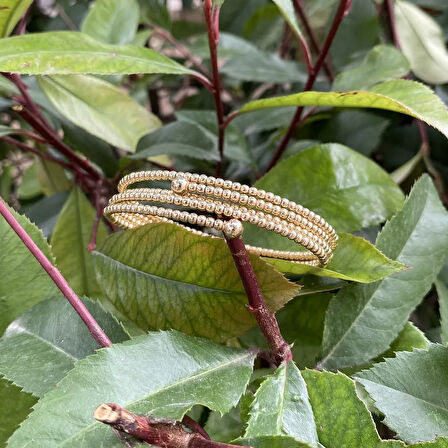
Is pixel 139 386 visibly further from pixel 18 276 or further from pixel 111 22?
pixel 111 22

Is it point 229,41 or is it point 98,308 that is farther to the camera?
point 229,41

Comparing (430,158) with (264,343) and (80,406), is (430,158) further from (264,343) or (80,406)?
(80,406)

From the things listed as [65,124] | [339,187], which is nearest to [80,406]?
[339,187]

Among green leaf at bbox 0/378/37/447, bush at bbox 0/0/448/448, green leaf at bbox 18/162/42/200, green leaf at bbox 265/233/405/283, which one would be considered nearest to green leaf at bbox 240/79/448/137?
bush at bbox 0/0/448/448

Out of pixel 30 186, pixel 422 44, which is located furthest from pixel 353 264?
pixel 30 186

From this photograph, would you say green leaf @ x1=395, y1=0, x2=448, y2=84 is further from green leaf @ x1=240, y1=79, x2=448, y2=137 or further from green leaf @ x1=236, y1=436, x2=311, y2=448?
green leaf @ x1=236, y1=436, x2=311, y2=448

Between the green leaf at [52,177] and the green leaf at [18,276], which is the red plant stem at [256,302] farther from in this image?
the green leaf at [52,177]

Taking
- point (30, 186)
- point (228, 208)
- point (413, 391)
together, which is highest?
point (228, 208)
